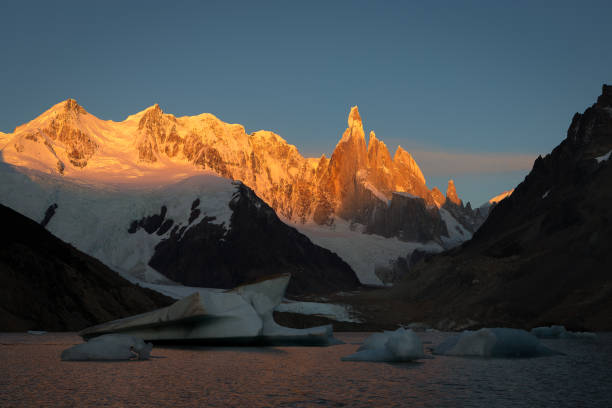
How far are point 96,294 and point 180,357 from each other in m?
50.4

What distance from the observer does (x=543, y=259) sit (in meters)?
111

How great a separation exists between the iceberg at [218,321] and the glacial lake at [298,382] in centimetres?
371

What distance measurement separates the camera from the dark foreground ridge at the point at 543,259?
95312 millimetres

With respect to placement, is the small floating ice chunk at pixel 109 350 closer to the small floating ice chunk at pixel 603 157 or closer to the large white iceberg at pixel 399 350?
the large white iceberg at pixel 399 350

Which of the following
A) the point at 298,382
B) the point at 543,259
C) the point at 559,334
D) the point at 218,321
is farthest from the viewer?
the point at 543,259


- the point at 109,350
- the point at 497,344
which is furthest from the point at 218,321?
the point at 497,344

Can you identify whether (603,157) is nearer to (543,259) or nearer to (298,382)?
(543,259)

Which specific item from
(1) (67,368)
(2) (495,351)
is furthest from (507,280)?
(1) (67,368)

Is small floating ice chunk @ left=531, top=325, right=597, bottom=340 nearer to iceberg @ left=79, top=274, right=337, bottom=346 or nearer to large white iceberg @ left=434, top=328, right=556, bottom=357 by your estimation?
large white iceberg @ left=434, top=328, right=556, bottom=357

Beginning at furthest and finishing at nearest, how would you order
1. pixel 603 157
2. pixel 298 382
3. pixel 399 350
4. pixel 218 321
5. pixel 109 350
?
1. pixel 603 157
2. pixel 218 321
3. pixel 399 350
4. pixel 109 350
5. pixel 298 382

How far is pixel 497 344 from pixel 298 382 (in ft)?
51.3

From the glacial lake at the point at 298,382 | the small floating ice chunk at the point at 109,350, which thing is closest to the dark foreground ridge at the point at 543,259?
the glacial lake at the point at 298,382

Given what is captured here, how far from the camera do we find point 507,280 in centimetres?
11538

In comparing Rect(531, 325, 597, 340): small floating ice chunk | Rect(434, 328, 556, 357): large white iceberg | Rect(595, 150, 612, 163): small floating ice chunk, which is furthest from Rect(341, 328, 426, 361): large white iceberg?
Rect(595, 150, 612, 163): small floating ice chunk
